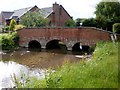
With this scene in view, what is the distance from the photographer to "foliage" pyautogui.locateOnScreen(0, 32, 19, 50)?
22.7 m

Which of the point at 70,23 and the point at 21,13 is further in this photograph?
the point at 21,13

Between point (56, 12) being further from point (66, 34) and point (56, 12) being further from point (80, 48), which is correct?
point (66, 34)

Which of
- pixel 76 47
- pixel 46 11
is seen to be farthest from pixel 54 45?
pixel 46 11

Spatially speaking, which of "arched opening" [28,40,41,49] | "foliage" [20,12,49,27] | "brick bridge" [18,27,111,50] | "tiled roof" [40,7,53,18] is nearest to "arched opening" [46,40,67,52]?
"brick bridge" [18,27,111,50]

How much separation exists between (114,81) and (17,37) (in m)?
20.5

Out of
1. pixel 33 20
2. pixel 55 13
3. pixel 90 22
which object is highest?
pixel 55 13

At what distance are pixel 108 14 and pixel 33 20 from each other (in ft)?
31.8

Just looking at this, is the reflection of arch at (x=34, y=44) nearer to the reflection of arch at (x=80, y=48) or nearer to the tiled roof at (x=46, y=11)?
the reflection of arch at (x=80, y=48)

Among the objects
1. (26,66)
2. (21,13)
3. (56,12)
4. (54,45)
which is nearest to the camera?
(26,66)

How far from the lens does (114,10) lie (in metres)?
27.1

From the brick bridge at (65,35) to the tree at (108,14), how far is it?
12.3ft

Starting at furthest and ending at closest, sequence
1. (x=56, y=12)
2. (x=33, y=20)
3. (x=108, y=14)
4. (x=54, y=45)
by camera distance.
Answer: (x=56, y=12)
(x=33, y=20)
(x=108, y=14)
(x=54, y=45)

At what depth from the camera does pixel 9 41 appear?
23578mm

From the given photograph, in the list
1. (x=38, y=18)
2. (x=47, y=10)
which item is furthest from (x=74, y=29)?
(x=47, y=10)
